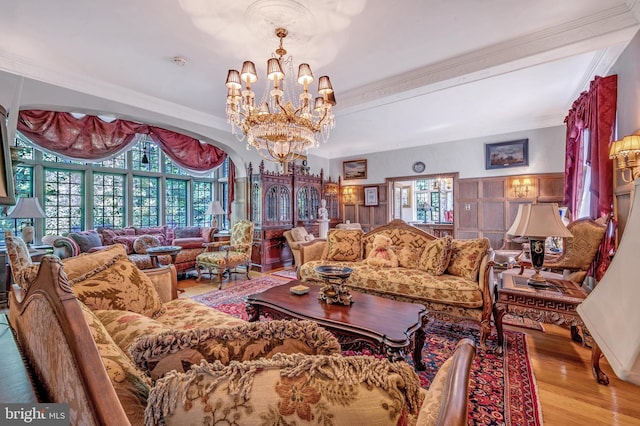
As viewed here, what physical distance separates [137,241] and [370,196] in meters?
5.26

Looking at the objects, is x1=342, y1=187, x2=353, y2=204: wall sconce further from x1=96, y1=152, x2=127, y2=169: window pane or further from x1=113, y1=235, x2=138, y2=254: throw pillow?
x1=96, y1=152, x2=127, y2=169: window pane

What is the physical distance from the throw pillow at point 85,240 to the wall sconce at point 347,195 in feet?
18.2

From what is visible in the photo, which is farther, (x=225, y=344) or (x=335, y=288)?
(x=335, y=288)

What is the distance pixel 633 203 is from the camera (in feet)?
1.77

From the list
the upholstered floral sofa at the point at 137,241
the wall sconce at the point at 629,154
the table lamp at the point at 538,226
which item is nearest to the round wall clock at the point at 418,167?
the wall sconce at the point at 629,154

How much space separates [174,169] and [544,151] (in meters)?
7.98

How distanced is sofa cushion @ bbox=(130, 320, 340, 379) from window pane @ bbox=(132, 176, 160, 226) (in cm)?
654

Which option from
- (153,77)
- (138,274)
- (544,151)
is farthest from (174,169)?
(544,151)

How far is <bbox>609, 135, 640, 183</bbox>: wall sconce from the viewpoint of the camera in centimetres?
229

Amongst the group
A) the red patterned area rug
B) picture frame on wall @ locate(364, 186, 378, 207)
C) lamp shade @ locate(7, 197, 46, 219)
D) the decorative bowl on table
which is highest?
picture frame on wall @ locate(364, 186, 378, 207)

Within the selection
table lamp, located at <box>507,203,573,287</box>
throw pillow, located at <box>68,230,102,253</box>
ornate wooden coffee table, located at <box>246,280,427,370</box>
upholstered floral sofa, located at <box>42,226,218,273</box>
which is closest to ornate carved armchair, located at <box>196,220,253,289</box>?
upholstered floral sofa, located at <box>42,226,218,273</box>

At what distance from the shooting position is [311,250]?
4.01 metres

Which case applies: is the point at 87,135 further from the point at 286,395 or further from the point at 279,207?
the point at 286,395

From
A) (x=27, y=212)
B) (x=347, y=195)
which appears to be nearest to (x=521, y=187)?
(x=347, y=195)
